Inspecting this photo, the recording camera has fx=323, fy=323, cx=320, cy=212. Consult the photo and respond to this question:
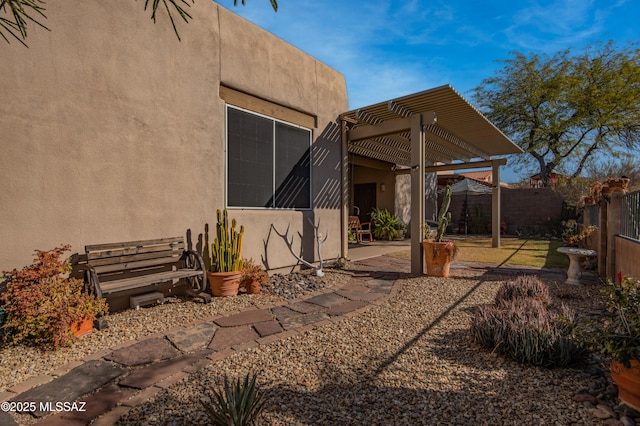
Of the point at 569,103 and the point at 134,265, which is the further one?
the point at 569,103

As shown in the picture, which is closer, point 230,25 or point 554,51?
point 230,25

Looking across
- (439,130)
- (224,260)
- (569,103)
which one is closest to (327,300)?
(224,260)

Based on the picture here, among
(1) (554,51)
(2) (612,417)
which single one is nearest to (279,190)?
(2) (612,417)

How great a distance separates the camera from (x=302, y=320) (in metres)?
3.90

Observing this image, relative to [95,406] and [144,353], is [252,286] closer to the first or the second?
[144,353]

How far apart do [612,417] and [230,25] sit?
6427mm

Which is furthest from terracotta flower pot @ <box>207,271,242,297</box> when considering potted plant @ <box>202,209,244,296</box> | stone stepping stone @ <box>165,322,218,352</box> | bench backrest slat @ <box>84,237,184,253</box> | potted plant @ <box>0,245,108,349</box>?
potted plant @ <box>0,245,108,349</box>

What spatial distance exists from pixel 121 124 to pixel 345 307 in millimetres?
3776

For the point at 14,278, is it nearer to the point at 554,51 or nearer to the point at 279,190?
the point at 279,190

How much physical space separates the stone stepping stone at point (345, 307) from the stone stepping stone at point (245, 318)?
2.63ft

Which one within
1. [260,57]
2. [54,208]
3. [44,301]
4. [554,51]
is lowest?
[44,301]

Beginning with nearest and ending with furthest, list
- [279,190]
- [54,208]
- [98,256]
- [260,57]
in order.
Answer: [54,208] → [98,256] → [260,57] → [279,190]

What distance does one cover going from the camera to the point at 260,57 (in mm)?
5816

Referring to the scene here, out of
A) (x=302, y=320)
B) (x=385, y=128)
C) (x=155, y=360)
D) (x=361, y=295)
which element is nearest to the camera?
(x=155, y=360)
